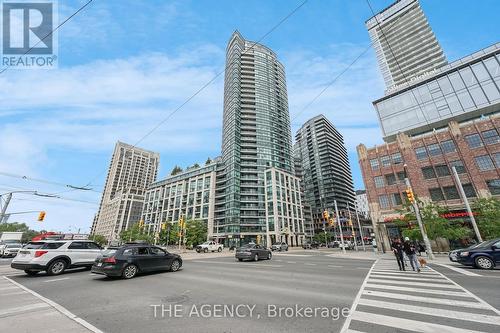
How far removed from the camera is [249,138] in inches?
3794

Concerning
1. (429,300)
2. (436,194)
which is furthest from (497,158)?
(429,300)

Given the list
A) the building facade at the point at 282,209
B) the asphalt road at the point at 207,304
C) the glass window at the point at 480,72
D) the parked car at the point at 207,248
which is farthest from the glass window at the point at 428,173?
the building facade at the point at 282,209

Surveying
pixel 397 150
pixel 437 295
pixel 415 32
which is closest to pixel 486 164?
pixel 397 150

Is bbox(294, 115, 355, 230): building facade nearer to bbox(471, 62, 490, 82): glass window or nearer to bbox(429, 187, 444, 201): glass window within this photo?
bbox(471, 62, 490, 82): glass window

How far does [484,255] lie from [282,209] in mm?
74558

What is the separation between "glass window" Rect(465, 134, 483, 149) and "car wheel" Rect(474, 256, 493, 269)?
2918 cm

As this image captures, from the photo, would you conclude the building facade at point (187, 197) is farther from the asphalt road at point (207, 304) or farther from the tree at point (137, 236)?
the asphalt road at point (207, 304)

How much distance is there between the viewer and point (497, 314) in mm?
5074

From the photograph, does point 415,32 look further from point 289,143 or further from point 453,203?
point 453,203

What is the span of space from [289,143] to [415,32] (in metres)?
69.1

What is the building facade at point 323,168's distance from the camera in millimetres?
128400

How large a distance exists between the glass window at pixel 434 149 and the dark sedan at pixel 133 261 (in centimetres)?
4063

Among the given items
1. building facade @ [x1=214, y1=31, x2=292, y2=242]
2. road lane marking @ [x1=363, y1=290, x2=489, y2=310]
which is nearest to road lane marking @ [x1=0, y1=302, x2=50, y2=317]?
road lane marking @ [x1=363, y1=290, x2=489, y2=310]

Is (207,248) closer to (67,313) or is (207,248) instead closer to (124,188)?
(67,313)
